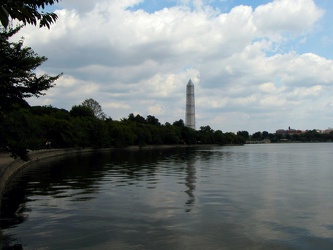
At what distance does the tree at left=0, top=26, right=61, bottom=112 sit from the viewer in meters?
19.1

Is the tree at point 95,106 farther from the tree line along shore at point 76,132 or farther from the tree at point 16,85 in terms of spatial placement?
the tree at point 16,85

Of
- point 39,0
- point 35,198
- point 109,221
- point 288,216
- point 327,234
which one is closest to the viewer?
point 39,0

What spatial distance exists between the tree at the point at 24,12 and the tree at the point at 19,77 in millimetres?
14767

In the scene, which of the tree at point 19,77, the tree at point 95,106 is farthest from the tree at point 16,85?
the tree at point 95,106

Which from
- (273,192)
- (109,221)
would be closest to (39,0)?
(109,221)

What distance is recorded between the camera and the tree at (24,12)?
345 centimetres

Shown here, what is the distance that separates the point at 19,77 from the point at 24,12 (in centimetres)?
1721

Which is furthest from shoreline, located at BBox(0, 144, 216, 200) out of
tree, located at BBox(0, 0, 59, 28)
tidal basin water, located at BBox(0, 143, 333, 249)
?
tree, located at BBox(0, 0, 59, 28)

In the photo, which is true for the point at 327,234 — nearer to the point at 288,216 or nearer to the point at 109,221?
the point at 288,216

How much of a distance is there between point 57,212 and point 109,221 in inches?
112

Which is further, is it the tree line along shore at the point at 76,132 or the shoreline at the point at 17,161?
the shoreline at the point at 17,161

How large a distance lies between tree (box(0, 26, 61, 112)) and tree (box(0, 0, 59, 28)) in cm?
1477

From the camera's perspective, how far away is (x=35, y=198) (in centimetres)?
1909

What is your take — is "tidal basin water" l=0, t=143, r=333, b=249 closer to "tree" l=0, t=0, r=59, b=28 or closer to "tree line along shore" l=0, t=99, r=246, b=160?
"tree line along shore" l=0, t=99, r=246, b=160
